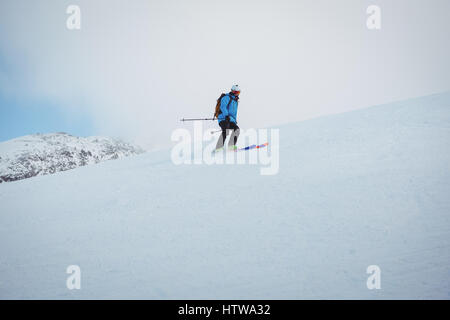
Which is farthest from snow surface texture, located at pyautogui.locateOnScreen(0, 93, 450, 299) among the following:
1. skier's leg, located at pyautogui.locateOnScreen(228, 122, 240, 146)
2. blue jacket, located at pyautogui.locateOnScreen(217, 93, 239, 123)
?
blue jacket, located at pyautogui.locateOnScreen(217, 93, 239, 123)

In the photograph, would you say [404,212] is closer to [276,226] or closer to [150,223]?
[276,226]

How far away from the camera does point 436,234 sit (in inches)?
142

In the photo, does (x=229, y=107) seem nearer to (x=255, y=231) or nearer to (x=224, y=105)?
(x=224, y=105)

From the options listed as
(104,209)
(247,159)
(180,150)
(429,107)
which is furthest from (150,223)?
(429,107)

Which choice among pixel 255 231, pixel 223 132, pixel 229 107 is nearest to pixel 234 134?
pixel 223 132

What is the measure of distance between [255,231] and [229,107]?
20.4 ft

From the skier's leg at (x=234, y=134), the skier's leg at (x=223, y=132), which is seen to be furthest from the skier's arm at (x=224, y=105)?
the skier's leg at (x=234, y=134)

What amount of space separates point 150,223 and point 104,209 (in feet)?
4.99

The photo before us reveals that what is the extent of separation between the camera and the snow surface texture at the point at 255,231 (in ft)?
10.5

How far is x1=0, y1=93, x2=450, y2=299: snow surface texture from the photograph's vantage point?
10.5 ft

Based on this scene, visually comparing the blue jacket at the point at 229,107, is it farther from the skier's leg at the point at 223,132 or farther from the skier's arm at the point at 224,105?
the skier's leg at the point at 223,132

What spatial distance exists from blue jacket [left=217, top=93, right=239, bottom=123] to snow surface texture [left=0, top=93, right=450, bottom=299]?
2.71 metres

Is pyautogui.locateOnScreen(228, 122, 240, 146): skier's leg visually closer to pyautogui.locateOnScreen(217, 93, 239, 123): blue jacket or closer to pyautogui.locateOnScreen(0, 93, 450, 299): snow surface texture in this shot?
pyautogui.locateOnScreen(217, 93, 239, 123): blue jacket

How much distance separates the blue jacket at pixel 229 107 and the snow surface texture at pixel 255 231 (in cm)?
271
